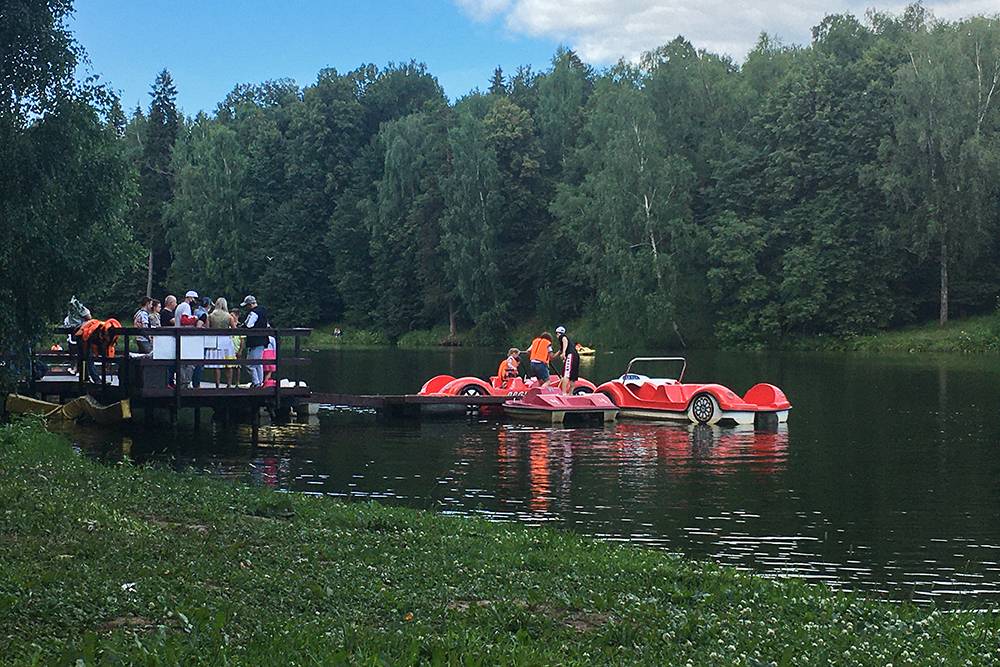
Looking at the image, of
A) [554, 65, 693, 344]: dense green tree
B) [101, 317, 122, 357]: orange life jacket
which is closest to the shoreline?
[554, 65, 693, 344]: dense green tree

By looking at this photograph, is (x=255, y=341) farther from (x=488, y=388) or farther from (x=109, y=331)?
(x=488, y=388)

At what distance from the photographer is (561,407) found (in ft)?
93.4

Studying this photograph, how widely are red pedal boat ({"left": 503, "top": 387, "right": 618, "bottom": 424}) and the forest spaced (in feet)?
89.1

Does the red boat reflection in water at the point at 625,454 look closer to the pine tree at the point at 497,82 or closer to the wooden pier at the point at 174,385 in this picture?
the wooden pier at the point at 174,385

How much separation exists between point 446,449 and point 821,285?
5018 centimetres

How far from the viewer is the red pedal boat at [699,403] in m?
28.2

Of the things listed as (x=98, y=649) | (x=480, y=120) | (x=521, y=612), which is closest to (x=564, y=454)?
(x=521, y=612)

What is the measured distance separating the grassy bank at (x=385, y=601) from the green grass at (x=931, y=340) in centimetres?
5505

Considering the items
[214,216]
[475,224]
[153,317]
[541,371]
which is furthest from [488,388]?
[214,216]

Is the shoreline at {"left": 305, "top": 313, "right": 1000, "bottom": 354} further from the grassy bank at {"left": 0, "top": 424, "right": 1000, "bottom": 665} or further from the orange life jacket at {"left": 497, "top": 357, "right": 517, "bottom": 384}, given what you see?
the grassy bank at {"left": 0, "top": 424, "right": 1000, "bottom": 665}

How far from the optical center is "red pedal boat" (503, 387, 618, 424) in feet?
93.8

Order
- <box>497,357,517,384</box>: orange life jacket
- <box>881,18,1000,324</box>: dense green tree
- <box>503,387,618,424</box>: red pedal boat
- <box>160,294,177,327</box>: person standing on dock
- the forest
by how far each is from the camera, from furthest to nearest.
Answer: the forest < <box>881,18,1000,324</box>: dense green tree < <box>497,357,517,384</box>: orange life jacket < <box>503,387,618,424</box>: red pedal boat < <box>160,294,177,327</box>: person standing on dock

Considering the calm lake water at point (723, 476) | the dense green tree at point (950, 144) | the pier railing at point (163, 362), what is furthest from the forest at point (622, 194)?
the calm lake water at point (723, 476)

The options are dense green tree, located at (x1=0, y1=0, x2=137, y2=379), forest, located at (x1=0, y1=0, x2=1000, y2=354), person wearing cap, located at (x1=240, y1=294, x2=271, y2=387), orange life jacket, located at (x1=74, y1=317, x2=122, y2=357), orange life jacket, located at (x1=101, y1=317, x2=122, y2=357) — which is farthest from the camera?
forest, located at (x1=0, y1=0, x2=1000, y2=354)
